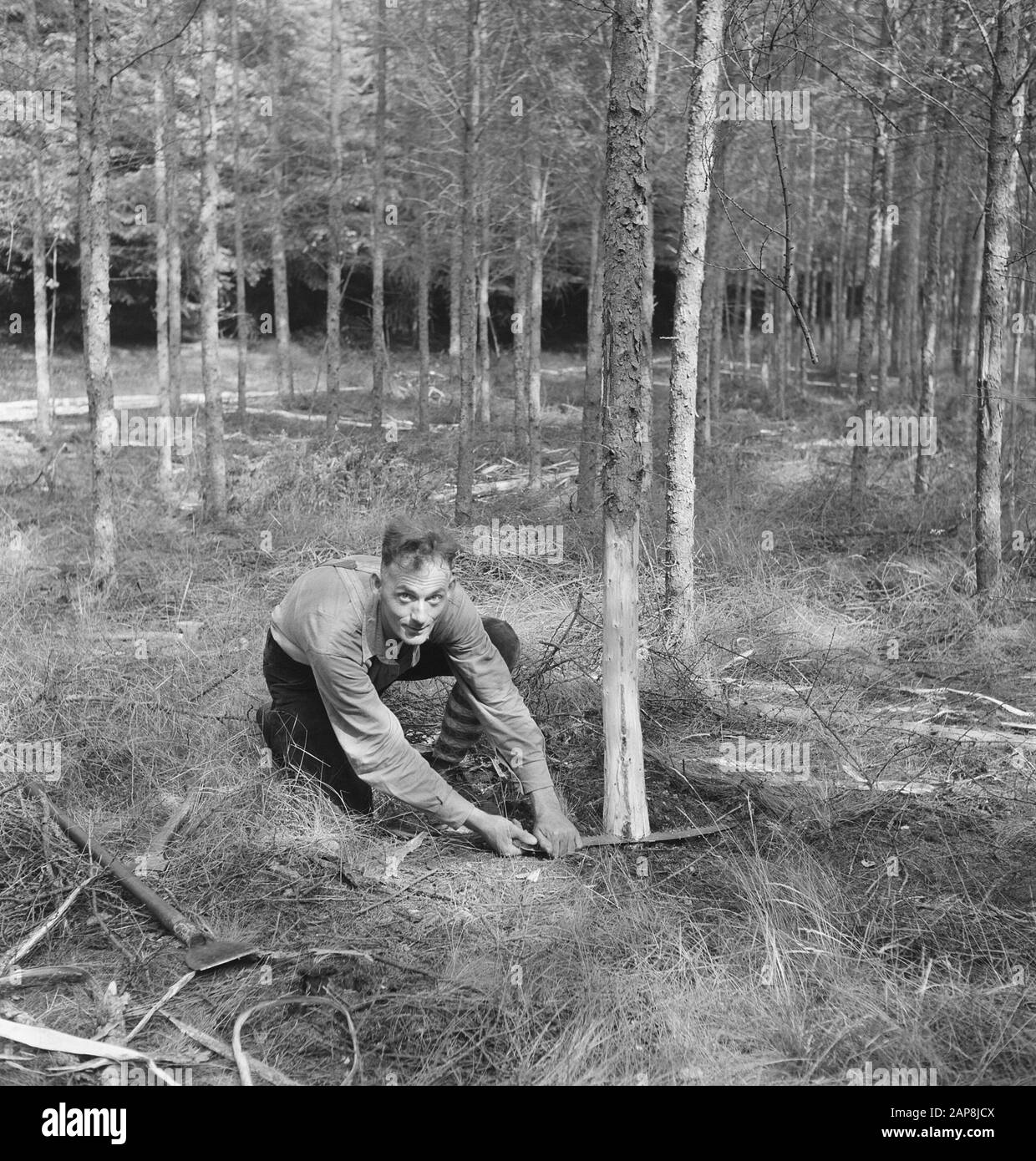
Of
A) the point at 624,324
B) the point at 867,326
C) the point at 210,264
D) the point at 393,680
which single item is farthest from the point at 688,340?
the point at 210,264

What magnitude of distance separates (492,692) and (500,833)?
556 mm

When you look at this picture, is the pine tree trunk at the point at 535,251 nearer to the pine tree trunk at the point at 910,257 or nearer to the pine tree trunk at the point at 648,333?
the pine tree trunk at the point at 648,333

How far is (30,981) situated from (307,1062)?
1075 mm

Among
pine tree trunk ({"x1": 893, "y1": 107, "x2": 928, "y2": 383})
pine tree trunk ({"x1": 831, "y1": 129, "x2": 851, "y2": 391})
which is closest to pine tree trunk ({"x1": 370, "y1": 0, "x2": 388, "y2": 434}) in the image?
pine tree trunk ({"x1": 893, "y1": 107, "x2": 928, "y2": 383})

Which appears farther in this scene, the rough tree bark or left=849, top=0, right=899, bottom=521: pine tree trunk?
the rough tree bark

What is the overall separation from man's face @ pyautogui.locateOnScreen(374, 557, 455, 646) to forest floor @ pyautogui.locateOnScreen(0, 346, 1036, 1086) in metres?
0.93

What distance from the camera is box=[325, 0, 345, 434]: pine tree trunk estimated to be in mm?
16016

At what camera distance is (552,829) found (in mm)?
4379

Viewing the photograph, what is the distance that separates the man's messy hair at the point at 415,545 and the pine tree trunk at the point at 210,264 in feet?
28.0

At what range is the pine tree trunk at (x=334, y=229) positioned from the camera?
16.0 m

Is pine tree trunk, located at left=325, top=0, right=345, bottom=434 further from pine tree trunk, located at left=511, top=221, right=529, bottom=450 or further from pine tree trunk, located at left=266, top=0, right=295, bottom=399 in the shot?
pine tree trunk, located at left=511, top=221, right=529, bottom=450

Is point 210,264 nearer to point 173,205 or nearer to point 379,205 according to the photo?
point 173,205

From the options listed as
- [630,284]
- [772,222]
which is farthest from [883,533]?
[772,222]

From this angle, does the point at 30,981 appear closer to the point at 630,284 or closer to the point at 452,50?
the point at 630,284
